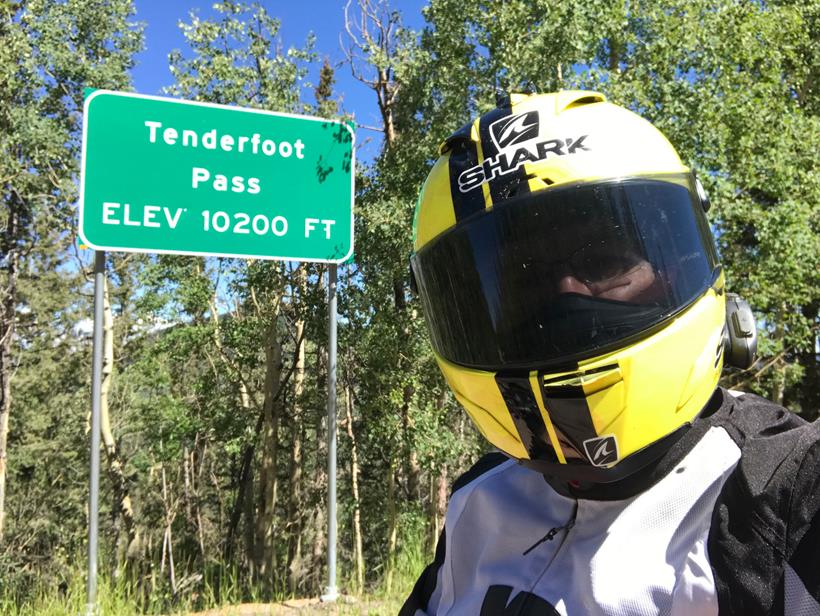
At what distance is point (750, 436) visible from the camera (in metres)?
1.06

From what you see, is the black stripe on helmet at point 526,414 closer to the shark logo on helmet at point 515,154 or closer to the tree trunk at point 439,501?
the shark logo on helmet at point 515,154

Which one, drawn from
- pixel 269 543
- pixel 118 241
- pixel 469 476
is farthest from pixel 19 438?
pixel 469 476

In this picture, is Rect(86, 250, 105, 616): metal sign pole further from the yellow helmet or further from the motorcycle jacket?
the yellow helmet

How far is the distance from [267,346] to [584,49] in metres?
7.31

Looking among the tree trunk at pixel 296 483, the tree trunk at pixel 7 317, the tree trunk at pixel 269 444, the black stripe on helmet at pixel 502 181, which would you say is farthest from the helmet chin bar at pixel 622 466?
the tree trunk at pixel 7 317

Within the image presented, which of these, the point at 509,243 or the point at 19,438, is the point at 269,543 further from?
the point at 19,438

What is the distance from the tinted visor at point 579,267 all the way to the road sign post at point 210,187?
3023 mm

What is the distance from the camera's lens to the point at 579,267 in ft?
4.01

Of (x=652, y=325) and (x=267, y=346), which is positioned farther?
(x=267, y=346)

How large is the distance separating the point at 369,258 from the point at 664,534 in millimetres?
6591

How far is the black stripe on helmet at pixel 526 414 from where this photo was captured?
121cm

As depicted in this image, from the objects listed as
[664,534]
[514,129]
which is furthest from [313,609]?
[514,129]

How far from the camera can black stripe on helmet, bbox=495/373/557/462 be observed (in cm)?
121

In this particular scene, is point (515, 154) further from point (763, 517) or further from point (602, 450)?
point (763, 517)
